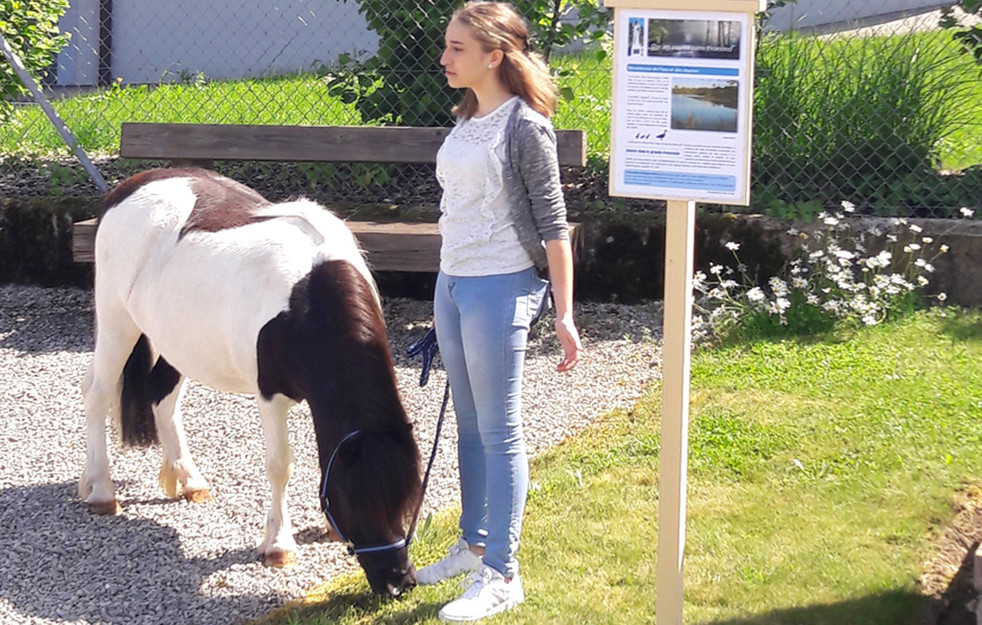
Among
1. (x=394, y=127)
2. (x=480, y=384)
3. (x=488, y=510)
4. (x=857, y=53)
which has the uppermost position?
(x=857, y=53)

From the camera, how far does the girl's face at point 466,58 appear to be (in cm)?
353

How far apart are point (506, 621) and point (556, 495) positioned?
105 centimetres

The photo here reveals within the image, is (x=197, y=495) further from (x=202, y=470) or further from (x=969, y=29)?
(x=969, y=29)

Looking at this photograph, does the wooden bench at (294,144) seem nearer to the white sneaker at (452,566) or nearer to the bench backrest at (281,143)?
the bench backrest at (281,143)

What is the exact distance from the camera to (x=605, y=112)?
8516 mm

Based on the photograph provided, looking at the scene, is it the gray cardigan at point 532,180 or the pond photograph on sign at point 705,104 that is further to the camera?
the gray cardigan at point 532,180

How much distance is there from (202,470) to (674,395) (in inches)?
106

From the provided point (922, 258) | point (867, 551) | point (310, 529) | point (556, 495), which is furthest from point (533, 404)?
point (922, 258)

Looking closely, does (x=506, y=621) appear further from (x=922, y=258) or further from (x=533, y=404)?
(x=922, y=258)

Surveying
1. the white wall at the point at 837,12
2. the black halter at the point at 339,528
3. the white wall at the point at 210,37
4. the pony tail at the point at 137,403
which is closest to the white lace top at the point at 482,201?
the black halter at the point at 339,528

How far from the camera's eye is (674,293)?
3.26 metres

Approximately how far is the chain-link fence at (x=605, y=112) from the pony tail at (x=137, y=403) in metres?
3.14

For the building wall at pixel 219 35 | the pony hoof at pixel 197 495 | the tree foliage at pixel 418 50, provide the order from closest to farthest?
the pony hoof at pixel 197 495 < the tree foliage at pixel 418 50 < the building wall at pixel 219 35

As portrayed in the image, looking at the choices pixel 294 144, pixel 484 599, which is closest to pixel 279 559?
pixel 484 599
